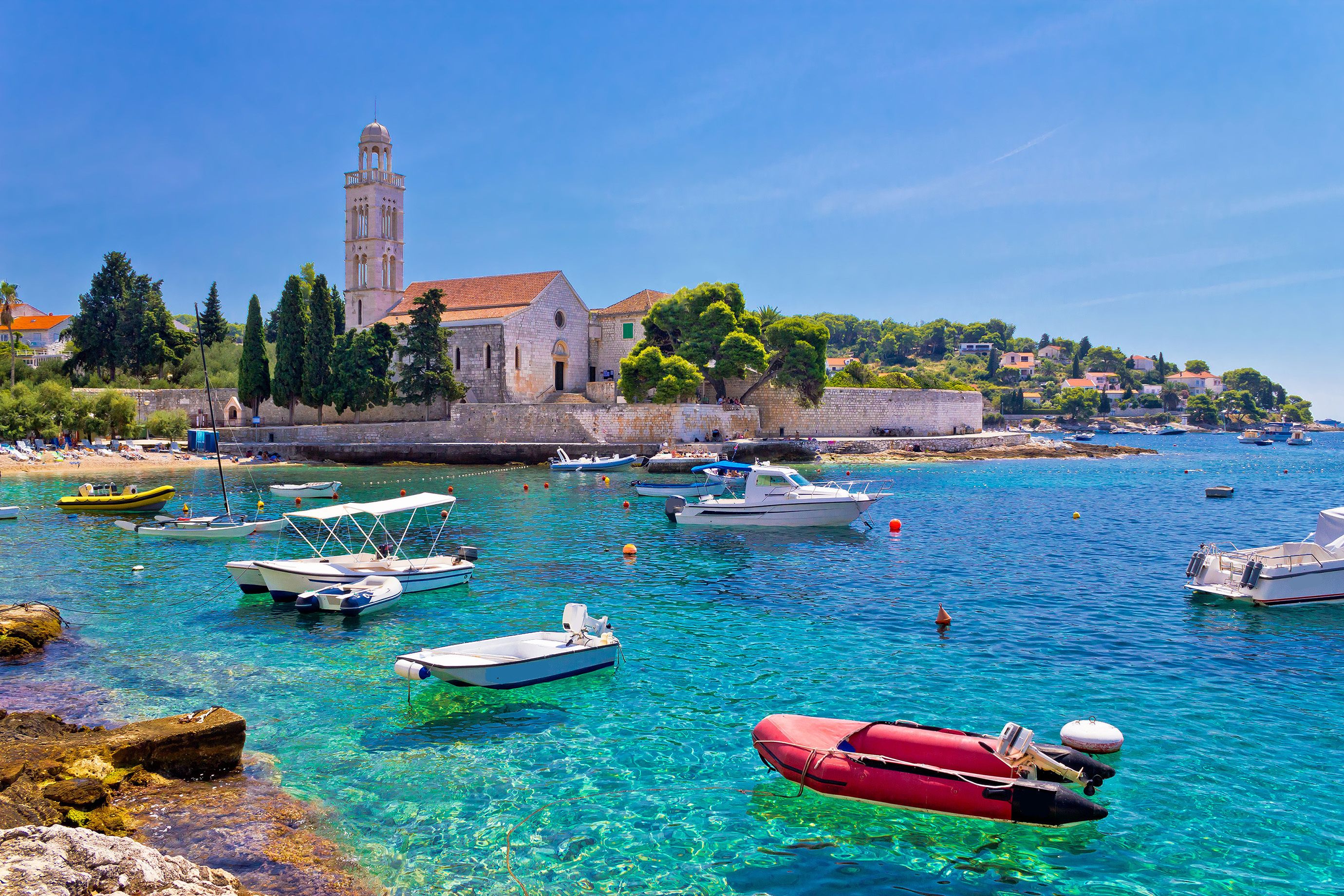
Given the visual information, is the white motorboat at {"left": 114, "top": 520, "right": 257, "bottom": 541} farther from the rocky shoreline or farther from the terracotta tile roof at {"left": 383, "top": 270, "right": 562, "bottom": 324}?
the terracotta tile roof at {"left": 383, "top": 270, "right": 562, "bottom": 324}

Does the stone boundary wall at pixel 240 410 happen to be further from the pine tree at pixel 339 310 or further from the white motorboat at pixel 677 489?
the white motorboat at pixel 677 489

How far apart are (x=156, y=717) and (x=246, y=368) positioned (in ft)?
166

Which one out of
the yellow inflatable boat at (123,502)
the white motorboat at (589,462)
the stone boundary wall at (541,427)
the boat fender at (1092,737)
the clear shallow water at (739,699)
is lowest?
the clear shallow water at (739,699)

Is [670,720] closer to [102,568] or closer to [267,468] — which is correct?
[102,568]

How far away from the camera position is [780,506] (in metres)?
23.8

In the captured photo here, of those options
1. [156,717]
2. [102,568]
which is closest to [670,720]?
[156,717]

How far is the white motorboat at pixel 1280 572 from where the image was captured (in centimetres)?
1476

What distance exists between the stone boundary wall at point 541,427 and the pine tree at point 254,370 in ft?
8.60

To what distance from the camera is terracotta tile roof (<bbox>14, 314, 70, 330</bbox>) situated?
82875 mm

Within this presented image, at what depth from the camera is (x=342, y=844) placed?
6.73 m

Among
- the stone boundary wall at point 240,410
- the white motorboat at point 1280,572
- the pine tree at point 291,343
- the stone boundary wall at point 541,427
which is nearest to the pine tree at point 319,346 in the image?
the pine tree at point 291,343

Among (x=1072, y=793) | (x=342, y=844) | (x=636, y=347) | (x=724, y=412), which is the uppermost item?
(x=636, y=347)

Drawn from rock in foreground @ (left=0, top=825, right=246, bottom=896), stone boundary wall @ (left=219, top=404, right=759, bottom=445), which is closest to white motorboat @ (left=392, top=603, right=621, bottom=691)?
rock in foreground @ (left=0, top=825, right=246, bottom=896)

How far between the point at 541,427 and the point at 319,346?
14904mm
